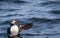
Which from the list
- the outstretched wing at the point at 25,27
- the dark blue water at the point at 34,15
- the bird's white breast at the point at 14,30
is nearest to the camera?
the bird's white breast at the point at 14,30

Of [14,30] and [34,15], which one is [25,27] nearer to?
[14,30]

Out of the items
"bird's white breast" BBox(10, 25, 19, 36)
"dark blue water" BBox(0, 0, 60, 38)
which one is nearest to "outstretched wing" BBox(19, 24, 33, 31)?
"dark blue water" BBox(0, 0, 60, 38)

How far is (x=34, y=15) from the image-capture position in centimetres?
1537

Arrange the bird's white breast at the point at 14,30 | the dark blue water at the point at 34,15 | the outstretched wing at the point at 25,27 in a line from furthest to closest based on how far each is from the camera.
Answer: the dark blue water at the point at 34,15
the outstretched wing at the point at 25,27
the bird's white breast at the point at 14,30

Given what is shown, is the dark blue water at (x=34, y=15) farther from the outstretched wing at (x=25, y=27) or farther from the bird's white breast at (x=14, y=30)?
the bird's white breast at (x=14, y=30)

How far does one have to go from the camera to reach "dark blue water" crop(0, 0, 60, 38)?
1273 cm

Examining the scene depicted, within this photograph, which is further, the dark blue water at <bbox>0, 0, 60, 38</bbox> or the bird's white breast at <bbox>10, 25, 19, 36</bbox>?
the dark blue water at <bbox>0, 0, 60, 38</bbox>

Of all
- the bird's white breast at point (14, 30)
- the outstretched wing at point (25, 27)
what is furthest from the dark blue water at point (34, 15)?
the bird's white breast at point (14, 30)

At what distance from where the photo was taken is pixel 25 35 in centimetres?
1249

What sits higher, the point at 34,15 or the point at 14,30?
the point at 34,15

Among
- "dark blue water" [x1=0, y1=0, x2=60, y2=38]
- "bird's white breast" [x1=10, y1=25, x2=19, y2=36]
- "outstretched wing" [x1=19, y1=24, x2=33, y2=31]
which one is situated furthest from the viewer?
"dark blue water" [x1=0, y1=0, x2=60, y2=38]

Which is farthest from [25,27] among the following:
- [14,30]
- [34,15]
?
[34,15]

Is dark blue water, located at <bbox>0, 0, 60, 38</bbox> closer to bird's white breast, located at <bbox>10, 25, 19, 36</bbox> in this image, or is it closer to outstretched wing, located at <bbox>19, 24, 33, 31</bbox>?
outstretched wing, located at <bbox>19, 24, 33, 31</bbox>

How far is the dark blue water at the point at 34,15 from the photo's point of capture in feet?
41.8
